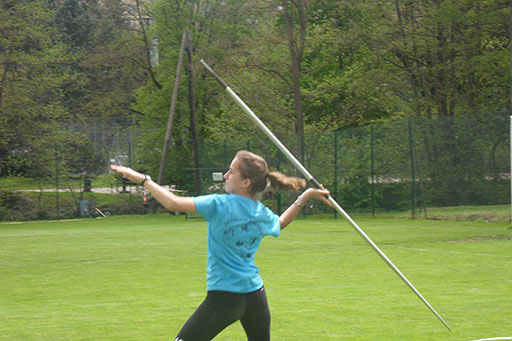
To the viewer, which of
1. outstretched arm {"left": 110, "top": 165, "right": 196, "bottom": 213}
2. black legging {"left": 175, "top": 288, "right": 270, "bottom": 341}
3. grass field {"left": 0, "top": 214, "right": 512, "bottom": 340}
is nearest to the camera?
outstretched arm {"left": 110, "top": 165, "right": 196, "bottom": 213}

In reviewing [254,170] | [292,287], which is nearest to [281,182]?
[254,170]

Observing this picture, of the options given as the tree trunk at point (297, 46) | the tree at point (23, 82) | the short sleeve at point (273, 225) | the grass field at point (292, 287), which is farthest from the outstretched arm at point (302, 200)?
the tree at point (23, 82)

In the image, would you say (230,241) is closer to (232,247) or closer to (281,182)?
(232,247)

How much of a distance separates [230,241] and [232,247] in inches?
1.7

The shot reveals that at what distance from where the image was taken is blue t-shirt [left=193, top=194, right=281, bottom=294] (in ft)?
15.1

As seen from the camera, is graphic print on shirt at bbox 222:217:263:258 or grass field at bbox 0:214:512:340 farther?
grass field at bbox 0:214:512:340

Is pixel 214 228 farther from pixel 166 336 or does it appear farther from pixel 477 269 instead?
pixel 477 269

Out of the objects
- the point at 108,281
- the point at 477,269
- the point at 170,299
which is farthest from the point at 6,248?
the point at 477,269

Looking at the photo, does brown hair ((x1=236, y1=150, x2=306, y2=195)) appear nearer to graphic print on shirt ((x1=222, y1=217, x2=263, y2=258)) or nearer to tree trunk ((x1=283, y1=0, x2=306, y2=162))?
graphic print on shirt ((x1=222, y1=217, x2=263, y2=258))

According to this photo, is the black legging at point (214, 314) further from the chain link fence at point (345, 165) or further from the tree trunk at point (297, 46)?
the tree trunk at point (297, 46)

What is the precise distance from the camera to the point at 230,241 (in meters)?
4.66

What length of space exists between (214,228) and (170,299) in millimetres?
5300

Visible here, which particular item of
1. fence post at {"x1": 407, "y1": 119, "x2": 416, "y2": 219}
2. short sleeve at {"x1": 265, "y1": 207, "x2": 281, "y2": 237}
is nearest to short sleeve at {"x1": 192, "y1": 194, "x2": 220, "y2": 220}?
short sleeve at {"x1": 265, "y1": 207, "x2": 281, "y2": 237}

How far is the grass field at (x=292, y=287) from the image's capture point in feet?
25.3
